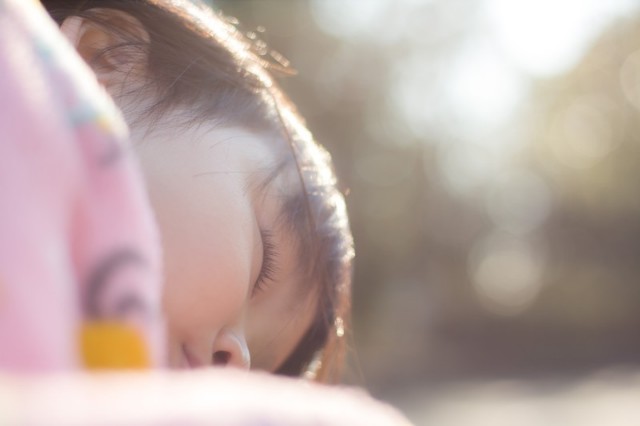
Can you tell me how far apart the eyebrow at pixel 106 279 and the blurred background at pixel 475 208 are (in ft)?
13.1

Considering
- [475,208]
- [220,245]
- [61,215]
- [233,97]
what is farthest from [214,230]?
[475,208]

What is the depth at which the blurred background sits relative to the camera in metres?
6.14

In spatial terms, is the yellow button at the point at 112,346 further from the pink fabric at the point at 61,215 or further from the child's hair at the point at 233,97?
the child's hair at the point at 233,97

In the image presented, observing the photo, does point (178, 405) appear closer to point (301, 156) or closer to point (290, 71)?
point (301, 156)

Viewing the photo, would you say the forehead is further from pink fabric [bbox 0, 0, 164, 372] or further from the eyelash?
pink fabric [bbox 0, 0, 164, 372]

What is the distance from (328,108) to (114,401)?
250 inches

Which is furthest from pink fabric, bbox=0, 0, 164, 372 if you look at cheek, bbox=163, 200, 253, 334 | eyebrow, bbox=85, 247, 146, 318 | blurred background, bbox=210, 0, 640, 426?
blurred background, bbox=210, 0, 640, 426

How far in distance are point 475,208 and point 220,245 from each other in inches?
362

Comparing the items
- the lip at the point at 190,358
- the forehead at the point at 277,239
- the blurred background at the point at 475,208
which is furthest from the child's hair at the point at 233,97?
the blurred background at the point at 475,208

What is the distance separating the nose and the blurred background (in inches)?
147

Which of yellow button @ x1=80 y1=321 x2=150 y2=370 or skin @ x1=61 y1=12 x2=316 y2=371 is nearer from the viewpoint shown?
yellow button @ x1=80 y1=321 x2=150 y2=370

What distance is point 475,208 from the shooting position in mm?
9531

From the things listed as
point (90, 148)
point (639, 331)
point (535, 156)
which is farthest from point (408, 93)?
point (90, 148)

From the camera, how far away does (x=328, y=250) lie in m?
0.67
